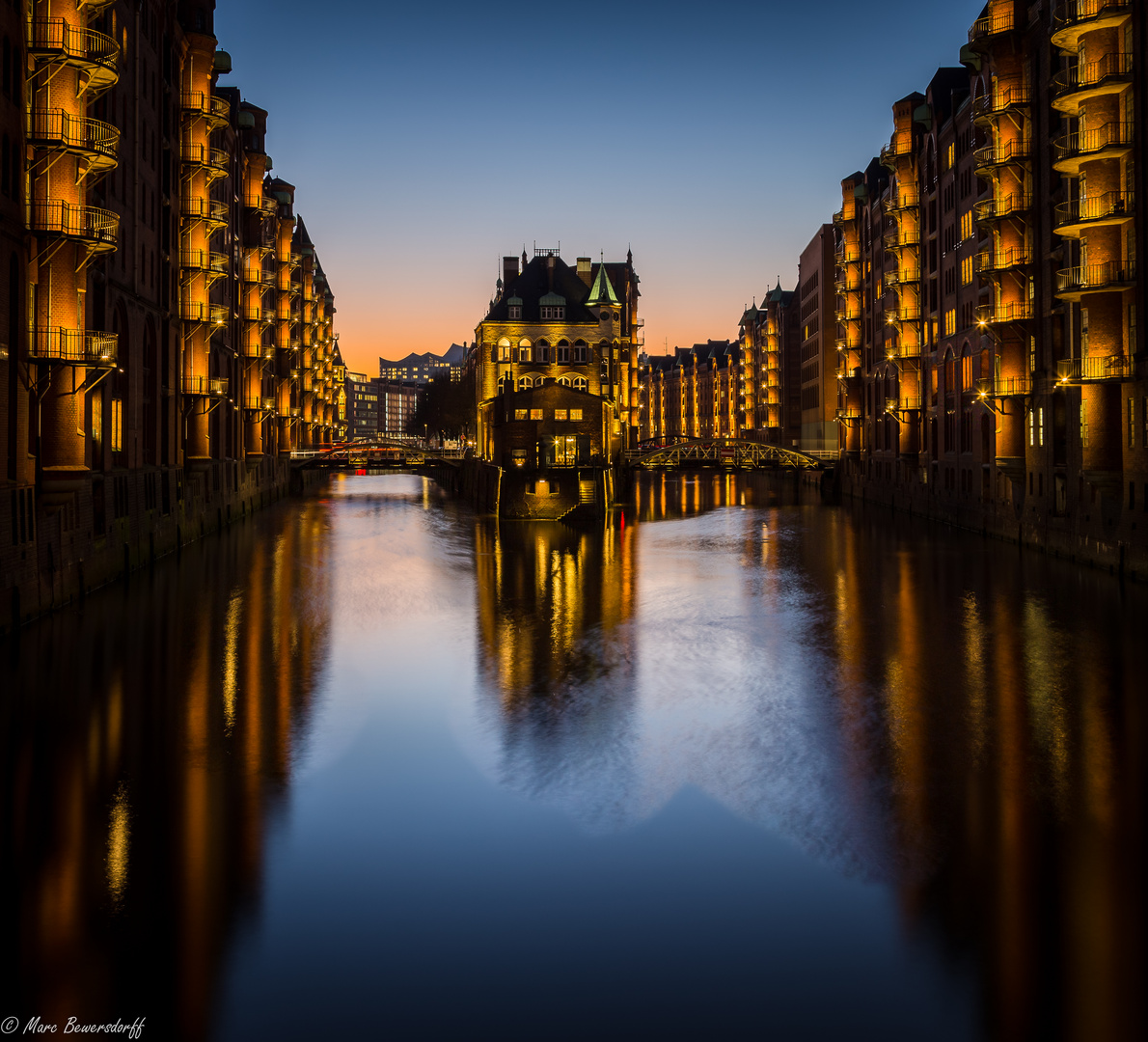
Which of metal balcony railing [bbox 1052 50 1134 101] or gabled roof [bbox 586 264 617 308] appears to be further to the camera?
gabled roof [bbox 586 264 617 308]

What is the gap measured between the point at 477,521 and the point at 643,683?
49121mm

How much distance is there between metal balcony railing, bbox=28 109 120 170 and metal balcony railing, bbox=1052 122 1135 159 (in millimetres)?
31002

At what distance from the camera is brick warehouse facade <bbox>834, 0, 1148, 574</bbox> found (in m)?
36.9

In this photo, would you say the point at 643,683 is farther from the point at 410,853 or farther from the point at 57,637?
the point at 57,637

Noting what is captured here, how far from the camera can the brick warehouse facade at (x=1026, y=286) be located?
3688 cm

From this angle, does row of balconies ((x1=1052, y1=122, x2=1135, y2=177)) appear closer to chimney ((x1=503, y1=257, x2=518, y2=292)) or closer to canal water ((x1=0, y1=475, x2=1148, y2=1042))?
canal water ((x1=0, y1=475, x2=1148, y2=1042))

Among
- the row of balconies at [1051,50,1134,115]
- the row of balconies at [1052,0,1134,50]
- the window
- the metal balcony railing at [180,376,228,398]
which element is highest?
the row of balconies at [1052,0,1134,50]

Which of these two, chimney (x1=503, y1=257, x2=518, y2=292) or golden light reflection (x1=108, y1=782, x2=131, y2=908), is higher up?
chimney (x1=503, y1=257, x2=518, y2=292)

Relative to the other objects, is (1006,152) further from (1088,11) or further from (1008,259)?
(1088,11)

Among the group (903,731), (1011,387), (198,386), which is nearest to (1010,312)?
(1011,387)

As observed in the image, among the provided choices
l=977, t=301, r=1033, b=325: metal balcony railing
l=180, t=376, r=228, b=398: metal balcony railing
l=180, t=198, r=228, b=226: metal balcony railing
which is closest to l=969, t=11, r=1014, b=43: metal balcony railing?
l=977, t=301, r=1033, b=325: metal balcony railing

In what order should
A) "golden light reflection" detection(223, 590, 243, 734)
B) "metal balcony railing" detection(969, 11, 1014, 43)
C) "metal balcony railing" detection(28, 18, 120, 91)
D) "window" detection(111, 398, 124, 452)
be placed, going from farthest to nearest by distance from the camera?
"metal balcony railing" detection(969, 11, 1014, 43), "window" detection(111, 398, 124, 452), "metal balcony railing" detection(28, 18, 120, 91), "golden light reflection" detection(223, 590, 243, 734)

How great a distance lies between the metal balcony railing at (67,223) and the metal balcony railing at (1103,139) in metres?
31.4

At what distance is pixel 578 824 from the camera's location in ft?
50.6
